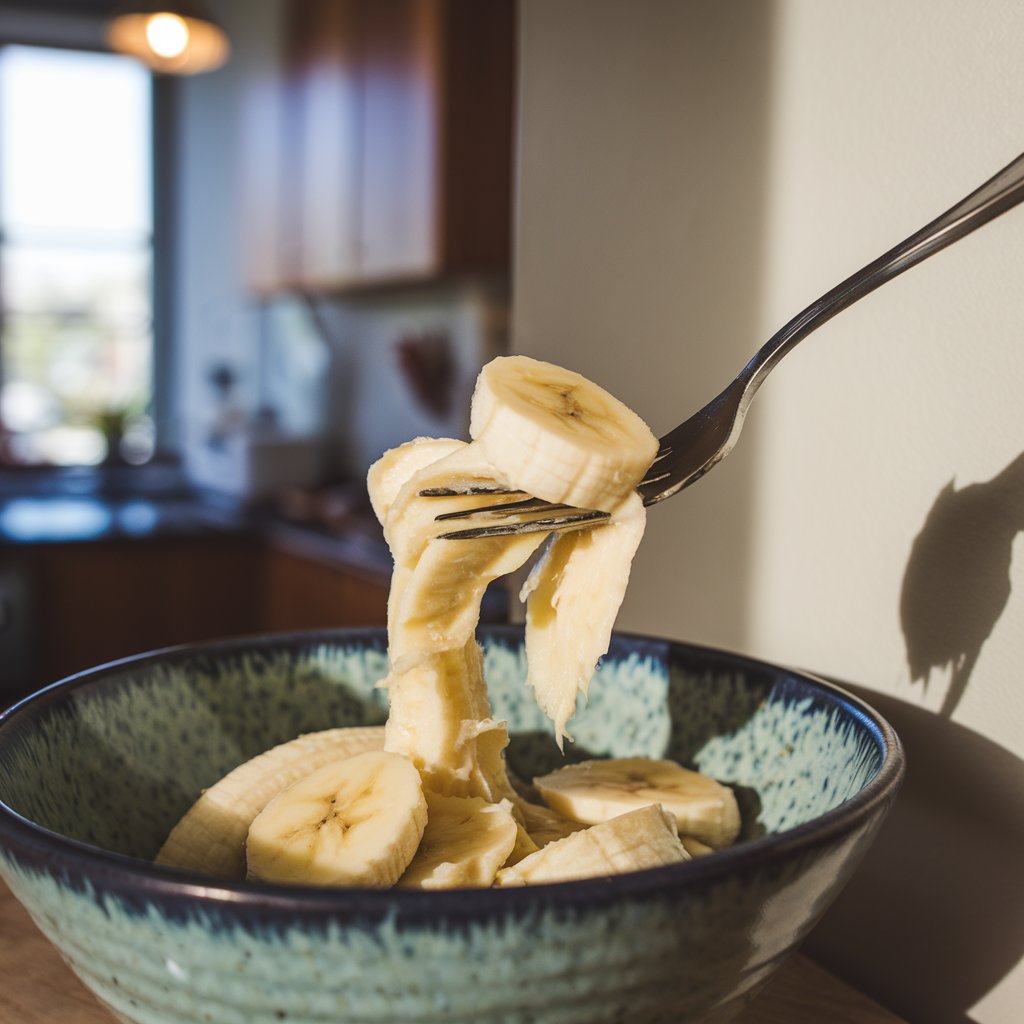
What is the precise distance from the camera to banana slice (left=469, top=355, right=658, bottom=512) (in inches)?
19.5

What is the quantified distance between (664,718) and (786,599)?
10cm

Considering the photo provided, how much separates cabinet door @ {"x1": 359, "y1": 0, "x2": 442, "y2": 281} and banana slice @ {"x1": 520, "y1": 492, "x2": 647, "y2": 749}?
1879 mm

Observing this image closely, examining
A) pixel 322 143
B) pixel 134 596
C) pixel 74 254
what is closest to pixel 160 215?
pixel 74 254

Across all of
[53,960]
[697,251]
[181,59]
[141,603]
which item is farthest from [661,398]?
[181,59]

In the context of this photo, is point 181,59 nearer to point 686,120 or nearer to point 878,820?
point 686,120

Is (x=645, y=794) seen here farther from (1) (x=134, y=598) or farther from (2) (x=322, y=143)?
(2) (x=322, y=143)

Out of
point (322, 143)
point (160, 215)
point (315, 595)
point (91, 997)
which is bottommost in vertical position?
point (315, 595)

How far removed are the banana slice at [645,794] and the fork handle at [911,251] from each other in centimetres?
21

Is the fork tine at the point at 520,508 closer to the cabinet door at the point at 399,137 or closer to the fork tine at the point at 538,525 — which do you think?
the fork tine at the point at 538,525

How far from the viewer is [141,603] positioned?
113 inches

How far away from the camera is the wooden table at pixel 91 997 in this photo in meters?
0.53

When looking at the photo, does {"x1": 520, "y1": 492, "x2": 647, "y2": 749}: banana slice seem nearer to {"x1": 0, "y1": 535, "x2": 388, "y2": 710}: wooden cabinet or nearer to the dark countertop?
the dark countertop

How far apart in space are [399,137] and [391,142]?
0.16 feet

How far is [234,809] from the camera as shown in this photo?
572 mm
